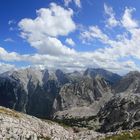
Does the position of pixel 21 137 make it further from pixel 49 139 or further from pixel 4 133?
pixel 49 139

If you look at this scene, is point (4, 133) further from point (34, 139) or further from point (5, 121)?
point (5, 121)

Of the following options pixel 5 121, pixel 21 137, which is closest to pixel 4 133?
pixel 21 137

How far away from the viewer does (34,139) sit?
69.0 m

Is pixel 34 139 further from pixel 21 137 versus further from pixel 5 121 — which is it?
pixel 5 121

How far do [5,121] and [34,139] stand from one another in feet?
65.4

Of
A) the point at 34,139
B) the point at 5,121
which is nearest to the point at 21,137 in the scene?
the point at 34,139

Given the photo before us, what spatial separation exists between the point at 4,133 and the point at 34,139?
22.9 feet

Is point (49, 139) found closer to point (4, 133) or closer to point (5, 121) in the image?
point (5, 121)

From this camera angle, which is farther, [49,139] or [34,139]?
[49,139]

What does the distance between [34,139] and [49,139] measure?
61.8ft

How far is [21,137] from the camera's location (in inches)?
2709

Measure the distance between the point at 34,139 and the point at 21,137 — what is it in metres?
2.62

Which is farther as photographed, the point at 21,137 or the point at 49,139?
the point at 49,139

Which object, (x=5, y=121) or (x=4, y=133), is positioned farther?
(x=5, y=121)
